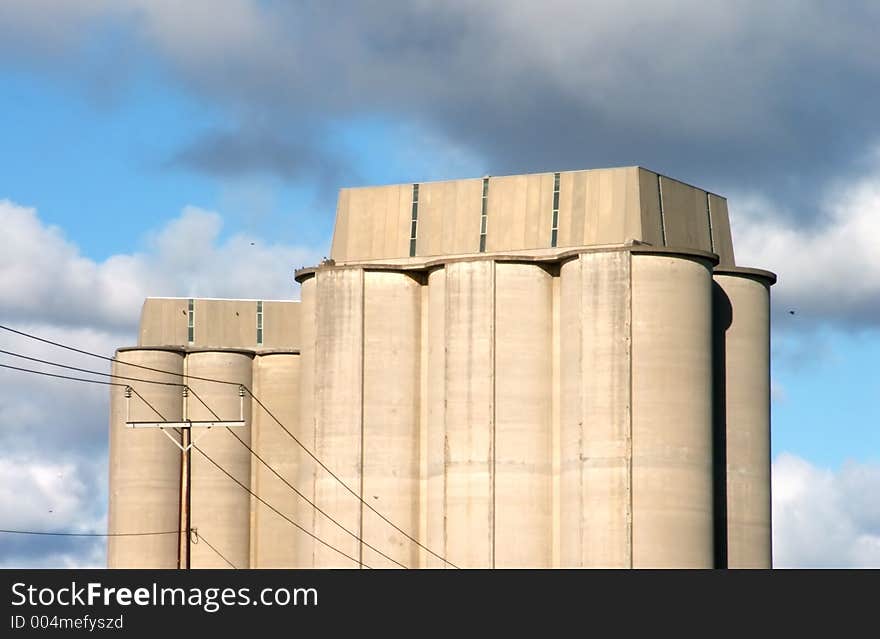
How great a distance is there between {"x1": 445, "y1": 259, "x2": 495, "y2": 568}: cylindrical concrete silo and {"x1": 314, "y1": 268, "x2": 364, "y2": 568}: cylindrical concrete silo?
17.3 ft

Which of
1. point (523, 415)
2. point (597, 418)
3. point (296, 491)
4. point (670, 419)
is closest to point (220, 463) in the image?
point (296, 491)

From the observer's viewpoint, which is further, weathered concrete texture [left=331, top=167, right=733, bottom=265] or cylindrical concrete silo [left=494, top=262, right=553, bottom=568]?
weathered concrete texture [left=331, top=167, right=733, bottom=265]

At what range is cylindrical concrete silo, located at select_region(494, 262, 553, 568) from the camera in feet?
322

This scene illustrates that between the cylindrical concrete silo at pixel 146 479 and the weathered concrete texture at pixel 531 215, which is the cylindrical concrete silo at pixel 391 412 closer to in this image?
the weathered concrete texture at pixel 531 215

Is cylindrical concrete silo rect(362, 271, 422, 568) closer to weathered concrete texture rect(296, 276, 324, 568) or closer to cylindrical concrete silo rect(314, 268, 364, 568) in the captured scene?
cylindrical concrete silo rect(314, 268, 364, 568)

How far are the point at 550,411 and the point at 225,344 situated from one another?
2687cm

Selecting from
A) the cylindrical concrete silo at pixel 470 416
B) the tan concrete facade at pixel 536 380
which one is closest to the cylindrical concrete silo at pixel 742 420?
the tan concrete facade at pixel 536 380

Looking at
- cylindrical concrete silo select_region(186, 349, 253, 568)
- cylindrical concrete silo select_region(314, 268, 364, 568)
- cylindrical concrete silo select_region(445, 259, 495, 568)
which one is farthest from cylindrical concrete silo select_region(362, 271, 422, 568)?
cylindrical concrete silo select_region(186, 349, 253, 568)

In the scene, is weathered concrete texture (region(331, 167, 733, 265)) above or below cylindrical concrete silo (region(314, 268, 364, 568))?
above

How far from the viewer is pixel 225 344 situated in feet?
393
